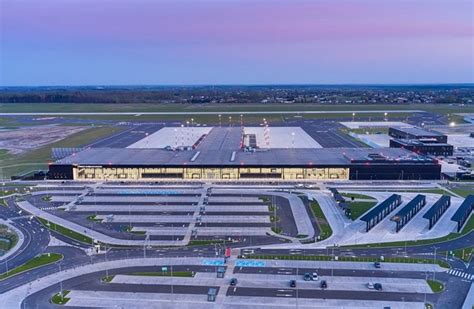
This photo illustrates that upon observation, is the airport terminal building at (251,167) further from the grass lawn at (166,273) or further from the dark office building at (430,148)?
the grass lawn at (166,273)

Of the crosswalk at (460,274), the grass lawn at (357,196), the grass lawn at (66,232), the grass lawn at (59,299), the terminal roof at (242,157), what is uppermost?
the terminal roof at (242,157)

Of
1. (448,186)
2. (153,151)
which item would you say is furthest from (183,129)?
(448,186)

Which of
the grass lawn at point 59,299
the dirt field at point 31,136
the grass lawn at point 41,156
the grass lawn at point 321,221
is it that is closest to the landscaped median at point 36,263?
the grass lawn at point 59,299

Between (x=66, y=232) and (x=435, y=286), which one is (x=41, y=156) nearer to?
(x=66, y=232)

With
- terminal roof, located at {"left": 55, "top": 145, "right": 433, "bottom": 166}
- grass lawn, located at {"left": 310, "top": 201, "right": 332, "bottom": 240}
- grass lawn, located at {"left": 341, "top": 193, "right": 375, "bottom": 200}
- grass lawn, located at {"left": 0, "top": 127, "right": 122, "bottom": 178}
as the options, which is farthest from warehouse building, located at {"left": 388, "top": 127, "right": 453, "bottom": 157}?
grass lawn, located at {"left": 0, "top": 127, "right": 122, "bottom": 178}

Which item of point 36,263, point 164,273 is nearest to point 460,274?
point 164,273

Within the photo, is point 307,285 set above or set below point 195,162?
below

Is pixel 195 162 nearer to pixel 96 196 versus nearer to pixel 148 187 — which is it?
pixel 148 187
